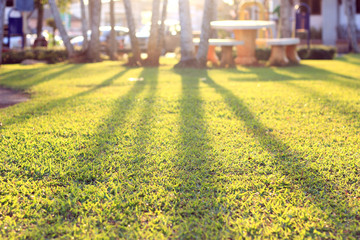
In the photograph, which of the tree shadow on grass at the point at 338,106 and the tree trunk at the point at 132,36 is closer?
the tree shadow on grass at the point at 338,106

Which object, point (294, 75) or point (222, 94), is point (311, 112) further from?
point (294, 75)

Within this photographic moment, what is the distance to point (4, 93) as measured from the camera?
8.26 meters

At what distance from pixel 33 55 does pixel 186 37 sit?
7272 mm

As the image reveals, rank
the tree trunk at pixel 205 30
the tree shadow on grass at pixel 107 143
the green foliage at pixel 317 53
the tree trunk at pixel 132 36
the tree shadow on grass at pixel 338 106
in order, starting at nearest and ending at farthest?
1. the tree shadow on grass at pixel 107 143
2. the tree shadow on grass at pixel 338 106
3. the tree trunk at pixel 205 30
4. the tree trunk at pixel 132 36
5. the green foliage at pixel 317 53

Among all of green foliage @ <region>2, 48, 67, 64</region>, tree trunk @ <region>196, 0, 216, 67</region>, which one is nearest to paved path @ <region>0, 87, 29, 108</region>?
tree trunk @ <region>196, 0, 216, 67</region>

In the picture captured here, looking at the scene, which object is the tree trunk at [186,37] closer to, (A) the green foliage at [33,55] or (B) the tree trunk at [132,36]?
(B) the tree trunk at [132,36]

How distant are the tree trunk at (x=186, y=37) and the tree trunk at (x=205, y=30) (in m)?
0.23

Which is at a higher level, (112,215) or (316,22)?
(316,22)

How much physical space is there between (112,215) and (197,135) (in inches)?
78.4

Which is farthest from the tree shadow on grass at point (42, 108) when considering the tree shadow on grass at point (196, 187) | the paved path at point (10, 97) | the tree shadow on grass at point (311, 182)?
the tree shadow on grass at point (311, 182)

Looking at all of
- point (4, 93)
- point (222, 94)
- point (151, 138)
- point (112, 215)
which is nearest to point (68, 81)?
point (4, 93)

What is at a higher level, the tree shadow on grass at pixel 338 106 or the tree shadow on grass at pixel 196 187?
the tree shadow on grass at pixel 338 106

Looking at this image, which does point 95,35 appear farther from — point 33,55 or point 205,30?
point 205,30

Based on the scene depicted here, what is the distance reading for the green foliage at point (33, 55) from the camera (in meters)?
16.4
